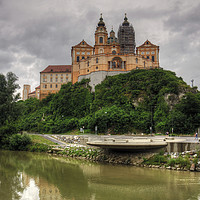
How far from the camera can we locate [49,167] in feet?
82.0

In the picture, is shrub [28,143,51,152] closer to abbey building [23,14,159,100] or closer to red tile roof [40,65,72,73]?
abbey building [23,14,159,100]

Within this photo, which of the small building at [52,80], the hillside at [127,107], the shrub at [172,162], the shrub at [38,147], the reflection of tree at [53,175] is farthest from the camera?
the small building at [52,80]

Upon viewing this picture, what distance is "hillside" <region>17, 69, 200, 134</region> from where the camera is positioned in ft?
148

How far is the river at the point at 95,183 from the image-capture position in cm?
1499

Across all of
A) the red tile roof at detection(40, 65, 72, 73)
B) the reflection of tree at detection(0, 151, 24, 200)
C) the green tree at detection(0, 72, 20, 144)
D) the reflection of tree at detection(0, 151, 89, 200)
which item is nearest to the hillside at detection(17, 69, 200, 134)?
the green tree at detection(0, 72, 20, 144)

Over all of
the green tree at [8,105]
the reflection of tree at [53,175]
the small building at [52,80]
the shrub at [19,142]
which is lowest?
the reflection of tree at [53,175]

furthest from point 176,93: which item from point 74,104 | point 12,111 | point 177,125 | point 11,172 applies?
point 11,172

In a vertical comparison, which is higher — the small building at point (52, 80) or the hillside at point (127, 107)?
the small building at point (52, 80)

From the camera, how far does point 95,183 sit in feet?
59.6

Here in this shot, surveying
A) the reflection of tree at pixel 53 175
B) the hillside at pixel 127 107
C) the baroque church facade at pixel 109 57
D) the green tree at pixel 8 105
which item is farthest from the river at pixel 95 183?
the baroque church facade at pixel 109 57

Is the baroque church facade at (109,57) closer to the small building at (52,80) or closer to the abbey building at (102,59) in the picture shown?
the abbey building at (102,59)

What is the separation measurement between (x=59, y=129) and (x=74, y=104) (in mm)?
9213

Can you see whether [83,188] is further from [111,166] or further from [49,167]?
[49,167]

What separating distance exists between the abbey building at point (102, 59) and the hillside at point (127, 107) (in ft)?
14.1
